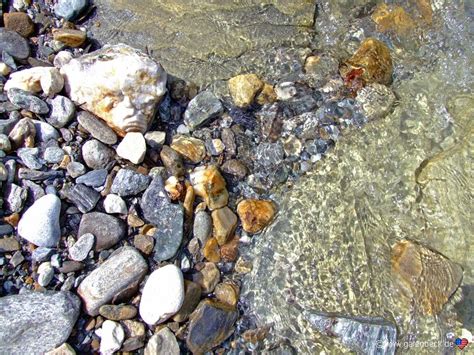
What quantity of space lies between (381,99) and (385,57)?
0.39 metres

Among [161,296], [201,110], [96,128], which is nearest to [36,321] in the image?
[161,296]

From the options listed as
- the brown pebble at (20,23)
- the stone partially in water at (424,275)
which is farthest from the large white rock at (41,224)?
the stone partially in water at (424,275)

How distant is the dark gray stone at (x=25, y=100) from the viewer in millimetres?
2670

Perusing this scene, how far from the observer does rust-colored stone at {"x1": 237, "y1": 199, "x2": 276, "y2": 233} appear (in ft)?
9.32

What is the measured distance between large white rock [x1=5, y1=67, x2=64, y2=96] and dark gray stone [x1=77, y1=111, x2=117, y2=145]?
0.22 metres

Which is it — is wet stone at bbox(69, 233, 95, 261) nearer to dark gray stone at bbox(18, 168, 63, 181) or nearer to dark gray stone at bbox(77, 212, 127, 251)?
dark gray stone at bbox(77, 212, 127, 251)

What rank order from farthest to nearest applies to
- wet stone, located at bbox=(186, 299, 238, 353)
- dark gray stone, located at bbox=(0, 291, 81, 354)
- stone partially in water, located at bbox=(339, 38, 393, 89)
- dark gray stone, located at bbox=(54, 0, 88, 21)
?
1. stone partially in water, located at bbox=(339, 38, 393, 89)
2. dark gray stone, located at bbox=(54, 0, 88, 21)
3. wet stone, located at bbox=(186, 299, 238, 353)
4. dark gray stone, located at bbox=(0, 291, 81, 354)

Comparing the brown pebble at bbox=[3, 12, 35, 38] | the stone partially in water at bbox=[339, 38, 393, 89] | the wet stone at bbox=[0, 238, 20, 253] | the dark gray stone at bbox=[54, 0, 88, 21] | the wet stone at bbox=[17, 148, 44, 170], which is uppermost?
the stone partially in water at bbox=[339, 38, 393, 89]

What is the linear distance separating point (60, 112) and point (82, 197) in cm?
54

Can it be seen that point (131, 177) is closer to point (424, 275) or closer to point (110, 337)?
point (110, 337)

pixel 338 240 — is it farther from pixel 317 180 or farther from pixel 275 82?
pixel 275 82

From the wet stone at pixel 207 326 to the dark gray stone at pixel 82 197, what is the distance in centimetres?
83

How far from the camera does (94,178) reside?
2666 millimetres

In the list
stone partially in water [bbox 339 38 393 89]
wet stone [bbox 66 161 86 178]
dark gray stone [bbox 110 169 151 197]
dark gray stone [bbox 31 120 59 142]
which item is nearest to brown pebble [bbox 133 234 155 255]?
dark gray stone [bbox 110 169 151 197]
